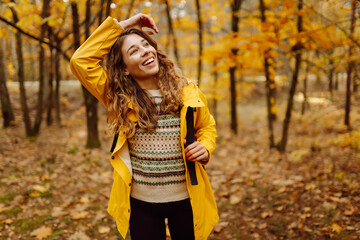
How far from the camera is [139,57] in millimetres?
1848

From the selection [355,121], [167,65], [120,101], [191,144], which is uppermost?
[167,65]

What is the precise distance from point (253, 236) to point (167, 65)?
2.62m

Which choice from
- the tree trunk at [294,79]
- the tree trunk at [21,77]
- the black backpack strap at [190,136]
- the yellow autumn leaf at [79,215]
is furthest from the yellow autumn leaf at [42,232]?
the tree trunk at [294,79]

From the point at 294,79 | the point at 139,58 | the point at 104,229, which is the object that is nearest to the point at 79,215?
the point at 104,229

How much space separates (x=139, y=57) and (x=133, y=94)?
28 centimetres

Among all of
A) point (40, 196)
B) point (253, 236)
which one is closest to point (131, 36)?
point (253, 236)

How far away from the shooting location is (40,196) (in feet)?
14.3

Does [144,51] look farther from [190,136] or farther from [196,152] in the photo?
[196,152]

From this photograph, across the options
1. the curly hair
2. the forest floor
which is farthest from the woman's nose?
the forest floor

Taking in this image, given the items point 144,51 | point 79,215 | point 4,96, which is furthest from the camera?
point 4,96

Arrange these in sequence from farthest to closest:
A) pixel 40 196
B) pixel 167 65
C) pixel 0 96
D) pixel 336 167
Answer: pixel 0 96 < pixel 336 167 < pixel 40 196 < pixel 167 65

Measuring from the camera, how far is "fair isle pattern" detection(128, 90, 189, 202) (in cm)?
181

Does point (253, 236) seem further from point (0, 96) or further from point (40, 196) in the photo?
point (0, 96)

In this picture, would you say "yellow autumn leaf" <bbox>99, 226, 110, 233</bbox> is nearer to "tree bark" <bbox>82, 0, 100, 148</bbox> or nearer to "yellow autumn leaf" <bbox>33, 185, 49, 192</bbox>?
"yellow autumn leaf" <bbox>33, 185, 49, 192</bbox>
